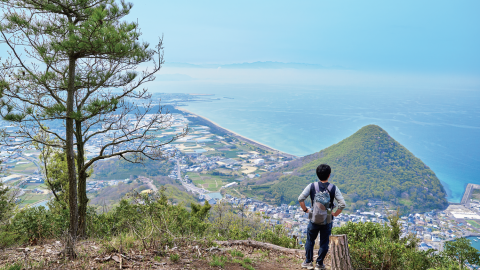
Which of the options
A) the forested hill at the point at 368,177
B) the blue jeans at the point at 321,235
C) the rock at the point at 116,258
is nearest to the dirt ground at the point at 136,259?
the rock at the point at 116,258

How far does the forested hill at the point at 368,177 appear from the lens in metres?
33.2

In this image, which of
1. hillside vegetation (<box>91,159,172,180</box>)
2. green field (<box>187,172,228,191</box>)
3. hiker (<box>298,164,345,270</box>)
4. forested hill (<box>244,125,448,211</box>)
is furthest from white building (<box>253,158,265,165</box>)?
hiker (<box>298,164,345,270</box>)

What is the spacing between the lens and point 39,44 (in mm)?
4883

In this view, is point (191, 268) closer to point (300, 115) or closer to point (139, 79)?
point (139, 79)

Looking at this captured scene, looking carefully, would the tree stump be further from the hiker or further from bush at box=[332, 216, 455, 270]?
bush at box=[332, 216, 455, 270]

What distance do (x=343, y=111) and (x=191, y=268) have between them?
12982 cm

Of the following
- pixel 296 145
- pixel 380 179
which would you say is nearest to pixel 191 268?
pixel 380 179

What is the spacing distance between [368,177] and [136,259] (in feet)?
135

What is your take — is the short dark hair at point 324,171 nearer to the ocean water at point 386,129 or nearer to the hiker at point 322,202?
the hiker at point 322,202

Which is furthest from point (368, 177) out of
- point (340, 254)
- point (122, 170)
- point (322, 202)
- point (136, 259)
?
point (136, 259)

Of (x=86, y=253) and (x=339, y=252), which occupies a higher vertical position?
(x=339, y=252)

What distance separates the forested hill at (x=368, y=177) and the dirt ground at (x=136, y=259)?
28456mm

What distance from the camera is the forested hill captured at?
33.2 m

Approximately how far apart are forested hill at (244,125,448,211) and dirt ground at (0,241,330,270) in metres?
28.5
